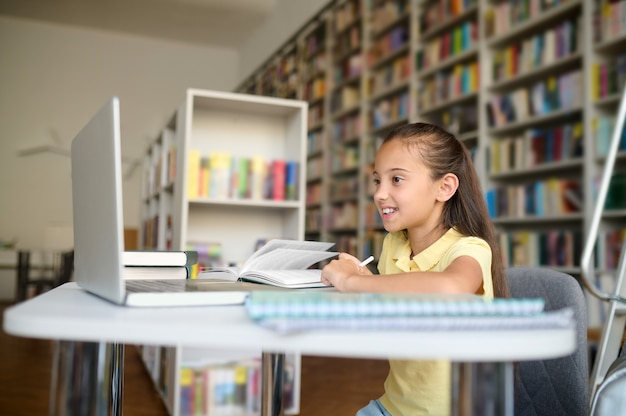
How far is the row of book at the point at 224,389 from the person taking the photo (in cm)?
259

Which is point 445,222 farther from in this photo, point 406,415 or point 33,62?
point 33,62

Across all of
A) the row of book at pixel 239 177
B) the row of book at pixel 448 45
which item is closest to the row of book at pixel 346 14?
the row of book at pixel 448 45

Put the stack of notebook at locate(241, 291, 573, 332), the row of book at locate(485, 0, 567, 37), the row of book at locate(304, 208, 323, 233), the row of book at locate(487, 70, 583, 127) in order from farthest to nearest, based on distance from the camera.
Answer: the row of book at locate(304, 208, 323, 233), the row of book at locate(485, 0, 567, 37), the row of book at locate(487, 70, 583, 127), the stack of notebook at locate(241, 291, 573, 332)

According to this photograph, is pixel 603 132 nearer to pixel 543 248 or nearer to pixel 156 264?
pixel 543 248

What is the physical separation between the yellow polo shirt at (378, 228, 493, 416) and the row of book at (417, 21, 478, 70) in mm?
3374

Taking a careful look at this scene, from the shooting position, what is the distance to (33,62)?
8531 mm

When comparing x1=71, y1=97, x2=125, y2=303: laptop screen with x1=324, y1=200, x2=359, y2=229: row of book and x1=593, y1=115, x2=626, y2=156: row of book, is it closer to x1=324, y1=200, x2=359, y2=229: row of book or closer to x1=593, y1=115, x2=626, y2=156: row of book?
x1=593, y1=115, x2=626, y2=156: row of book

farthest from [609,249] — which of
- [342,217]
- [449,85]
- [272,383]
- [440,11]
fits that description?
[342,217]

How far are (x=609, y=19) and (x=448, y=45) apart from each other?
1.39m

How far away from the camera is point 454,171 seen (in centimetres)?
119

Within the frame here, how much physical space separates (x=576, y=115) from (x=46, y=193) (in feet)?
23.5

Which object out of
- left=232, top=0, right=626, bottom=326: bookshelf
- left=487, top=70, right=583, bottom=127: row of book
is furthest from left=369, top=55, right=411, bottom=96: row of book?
left=487, top=70, right=583, bottom=127: row of book

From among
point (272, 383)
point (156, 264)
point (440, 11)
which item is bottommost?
point (272, 383)

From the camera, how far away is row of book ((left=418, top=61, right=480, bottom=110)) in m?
4.17
